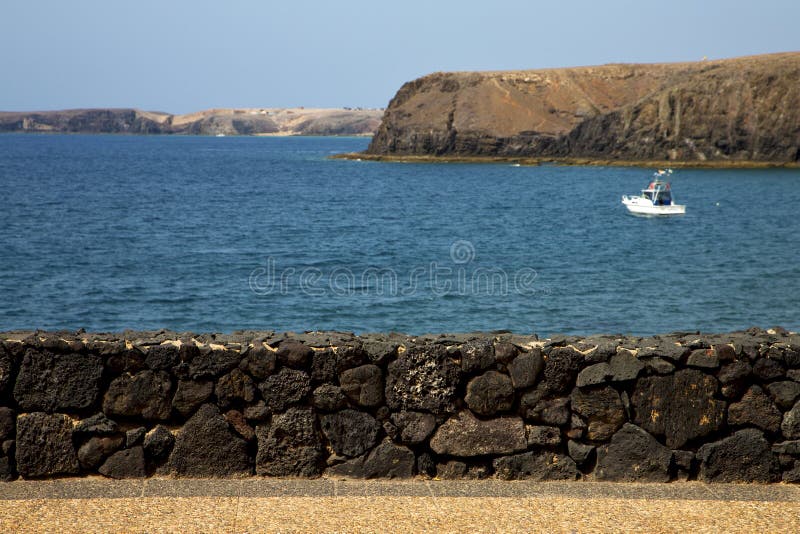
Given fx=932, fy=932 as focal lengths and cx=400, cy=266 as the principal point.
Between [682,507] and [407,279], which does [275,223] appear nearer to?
[407,279]

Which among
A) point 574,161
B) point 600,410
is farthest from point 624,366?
point 574,161

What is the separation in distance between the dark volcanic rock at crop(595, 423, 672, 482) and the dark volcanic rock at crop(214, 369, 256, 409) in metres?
2.56

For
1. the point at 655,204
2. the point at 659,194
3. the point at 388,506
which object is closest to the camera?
the point at 388,506

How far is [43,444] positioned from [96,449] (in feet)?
1.16

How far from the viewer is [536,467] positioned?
6637mm

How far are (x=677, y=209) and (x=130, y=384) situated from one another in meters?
51.3

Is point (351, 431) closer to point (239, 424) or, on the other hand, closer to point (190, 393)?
point (239, 424)

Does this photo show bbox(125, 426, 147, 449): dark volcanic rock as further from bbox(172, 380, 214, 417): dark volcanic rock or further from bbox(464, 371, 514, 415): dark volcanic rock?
bbox(464, 371, 514, 415): dark volcanic rock

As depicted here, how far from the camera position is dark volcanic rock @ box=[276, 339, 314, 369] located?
646 centimetres

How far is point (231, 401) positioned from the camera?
6520mm

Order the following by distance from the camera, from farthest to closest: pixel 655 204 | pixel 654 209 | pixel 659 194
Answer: pixel 659 194 < pixel 655 204 < pixel 654 209

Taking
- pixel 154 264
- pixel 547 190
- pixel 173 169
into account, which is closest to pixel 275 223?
pixel 154 264

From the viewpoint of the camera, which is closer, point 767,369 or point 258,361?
point 258,361

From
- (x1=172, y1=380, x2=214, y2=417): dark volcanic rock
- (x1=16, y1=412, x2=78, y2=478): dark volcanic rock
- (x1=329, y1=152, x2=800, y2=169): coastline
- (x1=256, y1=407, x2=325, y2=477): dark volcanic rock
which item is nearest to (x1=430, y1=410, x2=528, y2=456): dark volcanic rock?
(x1=256, y1=407, x2=325, y2=477): dark volcanic rock
